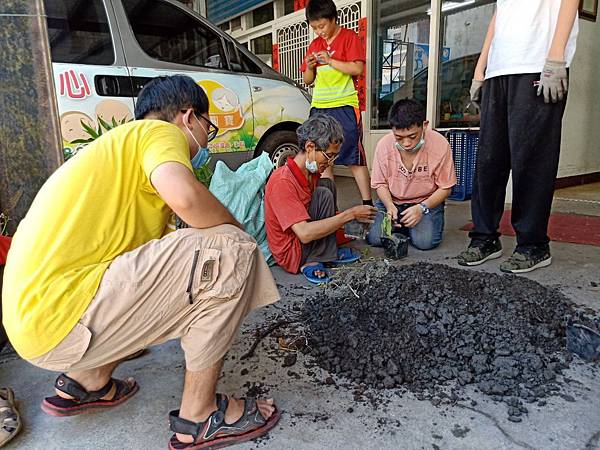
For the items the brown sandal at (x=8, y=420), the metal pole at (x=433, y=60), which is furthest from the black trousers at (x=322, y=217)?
the metal pole at (x=433, y=60)

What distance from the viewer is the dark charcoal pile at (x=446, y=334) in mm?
1600

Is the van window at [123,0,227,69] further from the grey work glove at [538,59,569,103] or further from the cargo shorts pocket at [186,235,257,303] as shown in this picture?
the cargo shorts pocket at [186,235,257,303]

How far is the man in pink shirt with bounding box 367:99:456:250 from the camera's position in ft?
9.61

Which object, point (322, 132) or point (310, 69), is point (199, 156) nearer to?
point (322, 132)

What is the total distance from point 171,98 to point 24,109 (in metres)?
0.92

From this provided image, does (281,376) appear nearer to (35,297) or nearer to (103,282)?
(103,282)

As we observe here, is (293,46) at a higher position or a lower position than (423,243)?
higher

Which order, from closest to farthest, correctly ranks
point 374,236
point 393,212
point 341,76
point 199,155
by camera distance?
point 199,155, point 393,212, point 374,236, point 341,76

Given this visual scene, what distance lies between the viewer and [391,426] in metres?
1.39

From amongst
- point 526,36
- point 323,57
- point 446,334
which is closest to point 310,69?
point 323,57

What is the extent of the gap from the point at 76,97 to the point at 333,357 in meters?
2.89

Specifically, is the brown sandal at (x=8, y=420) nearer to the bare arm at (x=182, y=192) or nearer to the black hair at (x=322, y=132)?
the bare arm at (x=182, y=192)

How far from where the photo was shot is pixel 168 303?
4.17ft

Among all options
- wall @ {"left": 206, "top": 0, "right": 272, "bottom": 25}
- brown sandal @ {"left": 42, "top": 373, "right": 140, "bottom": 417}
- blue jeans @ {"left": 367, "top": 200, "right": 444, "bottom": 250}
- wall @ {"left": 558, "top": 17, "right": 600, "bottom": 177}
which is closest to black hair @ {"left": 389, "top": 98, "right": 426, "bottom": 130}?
blue jeans @ {"left": 367, "top": 200, "right": 444, "bottom": 250}
